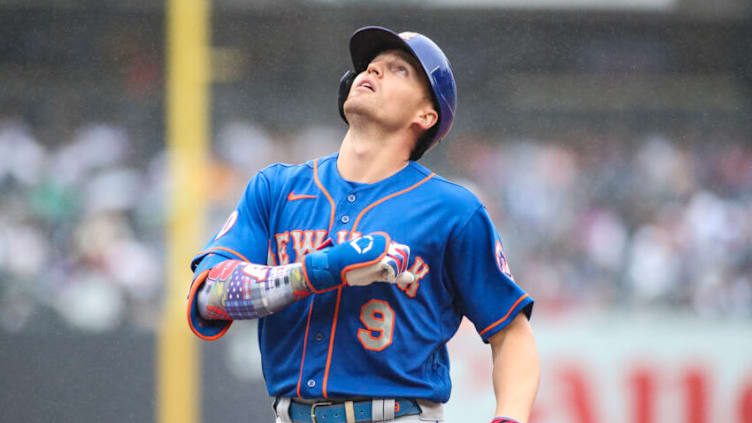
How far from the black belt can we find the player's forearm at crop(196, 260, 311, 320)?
0.69 feet

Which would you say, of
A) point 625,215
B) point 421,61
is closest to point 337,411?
point 421,61

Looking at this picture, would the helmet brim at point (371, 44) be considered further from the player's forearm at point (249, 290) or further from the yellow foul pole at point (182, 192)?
the yellow foul pole at point (182, 192)

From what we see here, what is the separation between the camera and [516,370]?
5.27ft

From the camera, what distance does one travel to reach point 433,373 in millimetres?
1584

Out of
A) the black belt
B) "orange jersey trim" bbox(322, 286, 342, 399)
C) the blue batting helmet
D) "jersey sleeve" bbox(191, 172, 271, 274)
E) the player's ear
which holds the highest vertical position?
the blue batting helmet

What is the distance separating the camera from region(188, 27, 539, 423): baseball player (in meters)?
1.50

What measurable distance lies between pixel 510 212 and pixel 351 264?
3094 mm

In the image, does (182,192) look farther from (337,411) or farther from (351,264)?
(351,264)

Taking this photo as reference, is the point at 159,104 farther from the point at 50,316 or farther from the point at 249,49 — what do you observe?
the point at 50,316

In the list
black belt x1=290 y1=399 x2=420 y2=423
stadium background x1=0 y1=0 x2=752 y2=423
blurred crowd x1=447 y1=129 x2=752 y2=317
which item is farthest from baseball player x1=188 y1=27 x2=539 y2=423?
blurred crowd x1=447 y1=129 x2=752 y2=317

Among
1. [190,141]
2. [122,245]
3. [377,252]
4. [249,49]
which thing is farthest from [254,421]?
[377,252]

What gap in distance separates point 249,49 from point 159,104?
0.54 m

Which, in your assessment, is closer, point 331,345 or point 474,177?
point 331,345

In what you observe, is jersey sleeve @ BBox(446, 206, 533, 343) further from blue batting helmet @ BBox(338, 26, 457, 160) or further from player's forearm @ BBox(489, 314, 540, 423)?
blue batting helmet @ BBox(338, 26, 457, 160)
